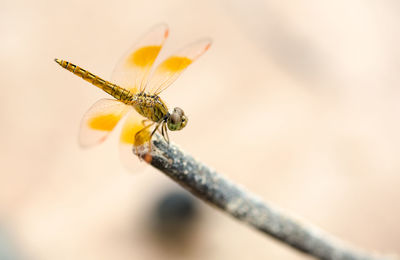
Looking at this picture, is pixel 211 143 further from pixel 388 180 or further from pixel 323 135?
pixel 388 180

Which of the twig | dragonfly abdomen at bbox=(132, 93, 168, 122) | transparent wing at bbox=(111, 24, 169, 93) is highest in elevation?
transparent wing at bbox=(111, 24, 169, 93)

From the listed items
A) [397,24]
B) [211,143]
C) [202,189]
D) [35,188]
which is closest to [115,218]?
[35,188]

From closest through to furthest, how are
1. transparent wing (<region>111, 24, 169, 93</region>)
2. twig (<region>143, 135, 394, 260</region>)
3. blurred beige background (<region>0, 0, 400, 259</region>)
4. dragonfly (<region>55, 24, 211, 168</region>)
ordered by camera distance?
twig (<region>143, 135, 394, 260</region>) → dragonfly (<region>55, 24, 211, 168</region>) → transparent wing (<region>111, 24, 169, 93</region>) → blurred beige background (<region>0, 0, 400, 259</region>)

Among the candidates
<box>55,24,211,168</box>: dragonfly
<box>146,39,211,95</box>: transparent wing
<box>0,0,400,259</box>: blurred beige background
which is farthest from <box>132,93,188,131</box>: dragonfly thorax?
<box>0,0,400,259</box>: blurred beige background

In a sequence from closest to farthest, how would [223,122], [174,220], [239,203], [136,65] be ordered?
[239,203], [136,65], [174,220], [223,122]

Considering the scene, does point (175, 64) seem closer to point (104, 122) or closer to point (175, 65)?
point (175, 65)

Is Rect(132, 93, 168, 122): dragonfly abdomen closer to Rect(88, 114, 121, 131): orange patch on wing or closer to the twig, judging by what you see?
Rect(88, 114, 121, 131): orange patch on wing

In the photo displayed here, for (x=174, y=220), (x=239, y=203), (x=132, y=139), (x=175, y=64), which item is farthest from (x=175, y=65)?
(x=174, y=220)
